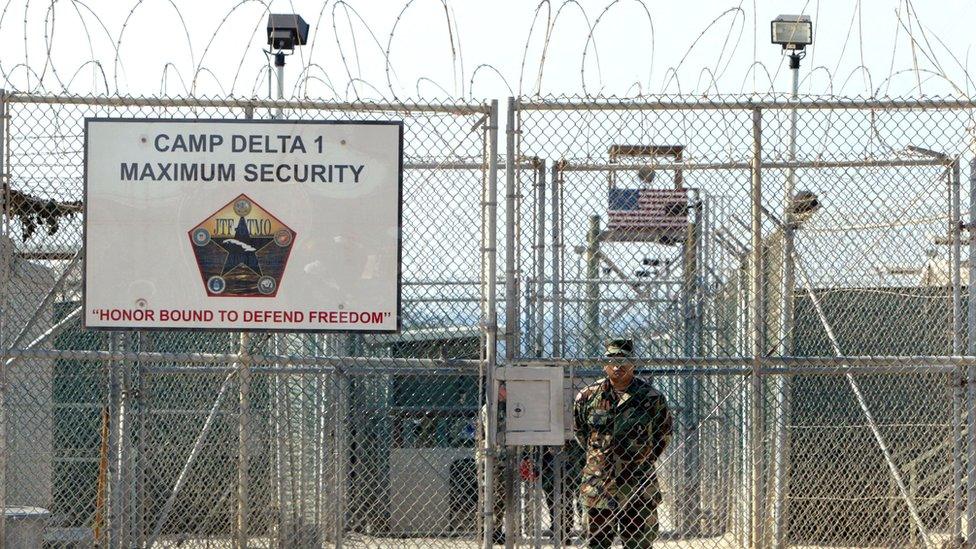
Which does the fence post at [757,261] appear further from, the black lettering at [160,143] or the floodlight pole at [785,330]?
the black lettering at [160,143]

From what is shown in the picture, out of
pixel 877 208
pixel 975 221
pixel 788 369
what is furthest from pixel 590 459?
pixel 975 221

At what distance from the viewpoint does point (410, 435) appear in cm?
1053

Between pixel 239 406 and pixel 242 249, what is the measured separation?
1.83 metres

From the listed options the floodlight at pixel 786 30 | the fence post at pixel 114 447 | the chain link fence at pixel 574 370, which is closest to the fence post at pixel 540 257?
the chain link fence at pixel 574 370

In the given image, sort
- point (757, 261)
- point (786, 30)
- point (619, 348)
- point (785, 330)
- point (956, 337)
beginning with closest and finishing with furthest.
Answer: point (757, 261), point (619, 348), point (956, 337), point (785, 330), point (786, 30)

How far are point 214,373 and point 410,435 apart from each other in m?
2.13

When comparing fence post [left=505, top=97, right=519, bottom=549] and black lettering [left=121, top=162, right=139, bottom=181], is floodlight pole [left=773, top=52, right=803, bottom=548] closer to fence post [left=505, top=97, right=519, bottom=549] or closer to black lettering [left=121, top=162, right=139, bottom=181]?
fence post [left=505, top=97, right=519, bottom=549]

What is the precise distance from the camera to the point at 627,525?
22.9ft

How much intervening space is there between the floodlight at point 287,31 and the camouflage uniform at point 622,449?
3.68 m

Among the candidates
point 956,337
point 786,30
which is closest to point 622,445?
point 956,337

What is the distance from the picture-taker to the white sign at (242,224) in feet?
19.1

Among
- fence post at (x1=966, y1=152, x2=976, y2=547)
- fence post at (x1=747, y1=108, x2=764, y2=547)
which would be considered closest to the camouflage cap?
fence post at (x1=747, y1=108, x2=764, y2=547)

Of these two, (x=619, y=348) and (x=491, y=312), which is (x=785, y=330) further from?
(x=491, y=312)

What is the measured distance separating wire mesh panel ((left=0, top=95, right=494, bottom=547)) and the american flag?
3.26ft
